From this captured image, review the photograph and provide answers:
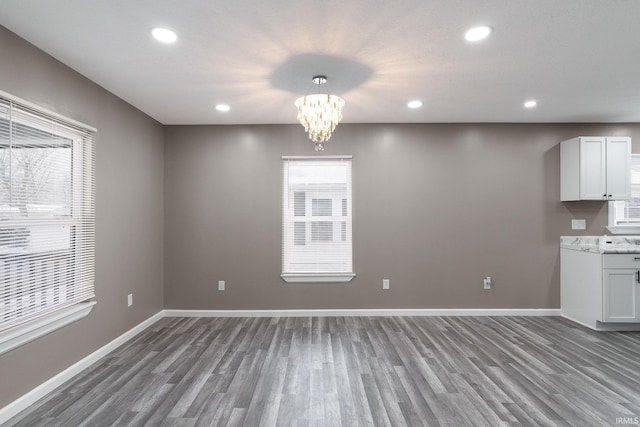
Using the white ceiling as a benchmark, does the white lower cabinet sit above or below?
below

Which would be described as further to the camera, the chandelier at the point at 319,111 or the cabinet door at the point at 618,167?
the cabinet door at the point at 618,167

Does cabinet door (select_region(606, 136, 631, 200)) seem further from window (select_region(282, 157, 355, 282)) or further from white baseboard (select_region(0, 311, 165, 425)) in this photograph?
white baseboard (select_region(0, 311, 165, 425))

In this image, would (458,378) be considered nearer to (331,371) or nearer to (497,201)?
(331,371)

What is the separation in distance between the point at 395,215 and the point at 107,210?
3.35 metres

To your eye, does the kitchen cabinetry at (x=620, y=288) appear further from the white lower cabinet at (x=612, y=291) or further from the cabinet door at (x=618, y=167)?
the cabinet door at (x=618, y=167)

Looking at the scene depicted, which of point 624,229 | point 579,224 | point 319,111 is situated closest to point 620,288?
point 579,224

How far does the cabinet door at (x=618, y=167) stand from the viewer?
4102mm

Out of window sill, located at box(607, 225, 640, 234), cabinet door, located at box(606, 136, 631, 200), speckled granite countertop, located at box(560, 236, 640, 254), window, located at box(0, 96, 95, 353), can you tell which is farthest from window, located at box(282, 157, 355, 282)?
window sill, located at box(607, 225, 640, 234)

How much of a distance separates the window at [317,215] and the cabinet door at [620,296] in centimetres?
294

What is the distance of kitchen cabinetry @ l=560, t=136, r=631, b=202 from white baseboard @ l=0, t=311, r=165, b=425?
557cm

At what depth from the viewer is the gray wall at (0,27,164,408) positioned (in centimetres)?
228

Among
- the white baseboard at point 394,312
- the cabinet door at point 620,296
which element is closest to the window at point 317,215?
the white baseboard at point 394,312

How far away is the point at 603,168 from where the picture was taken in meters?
4.10

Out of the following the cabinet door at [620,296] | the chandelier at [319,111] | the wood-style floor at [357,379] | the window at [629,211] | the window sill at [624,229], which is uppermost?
the chandelier at [319,111]
